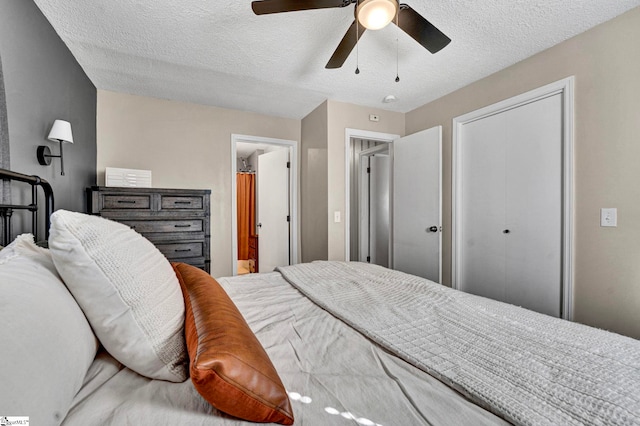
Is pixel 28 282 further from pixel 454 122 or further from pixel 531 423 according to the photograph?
pixel 454 122

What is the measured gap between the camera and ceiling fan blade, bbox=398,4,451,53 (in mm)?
1443

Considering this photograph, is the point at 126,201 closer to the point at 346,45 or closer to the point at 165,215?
the point at 165,215

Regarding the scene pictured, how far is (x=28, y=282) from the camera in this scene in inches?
23.4

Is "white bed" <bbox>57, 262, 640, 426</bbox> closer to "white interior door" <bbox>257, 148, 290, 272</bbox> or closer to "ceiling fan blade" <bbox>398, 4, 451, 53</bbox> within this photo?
"ceiling fan blade" <bbox>398, 4, 451, 53</bbox>

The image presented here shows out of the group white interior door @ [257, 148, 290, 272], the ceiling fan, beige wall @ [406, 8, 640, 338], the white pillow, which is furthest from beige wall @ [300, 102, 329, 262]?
the white pillow

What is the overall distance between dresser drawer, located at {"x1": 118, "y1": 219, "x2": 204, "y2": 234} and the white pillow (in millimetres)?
1990

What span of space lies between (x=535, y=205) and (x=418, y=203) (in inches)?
43.5

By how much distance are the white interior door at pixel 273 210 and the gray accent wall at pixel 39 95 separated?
216 cm

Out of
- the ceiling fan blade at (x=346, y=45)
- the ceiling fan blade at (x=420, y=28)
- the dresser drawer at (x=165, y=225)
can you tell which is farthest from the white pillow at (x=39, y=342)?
the dresser drawer at (x=165, y=225)

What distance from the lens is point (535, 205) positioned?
2.22 m

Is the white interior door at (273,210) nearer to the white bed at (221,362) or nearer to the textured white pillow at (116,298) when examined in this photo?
the white bed at (221,362)

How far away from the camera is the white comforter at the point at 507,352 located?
0.62 metres

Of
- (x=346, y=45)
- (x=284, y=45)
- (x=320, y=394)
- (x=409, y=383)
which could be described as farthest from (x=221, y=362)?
(x=284, y=45)

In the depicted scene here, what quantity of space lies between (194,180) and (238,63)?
1492 millimetres
